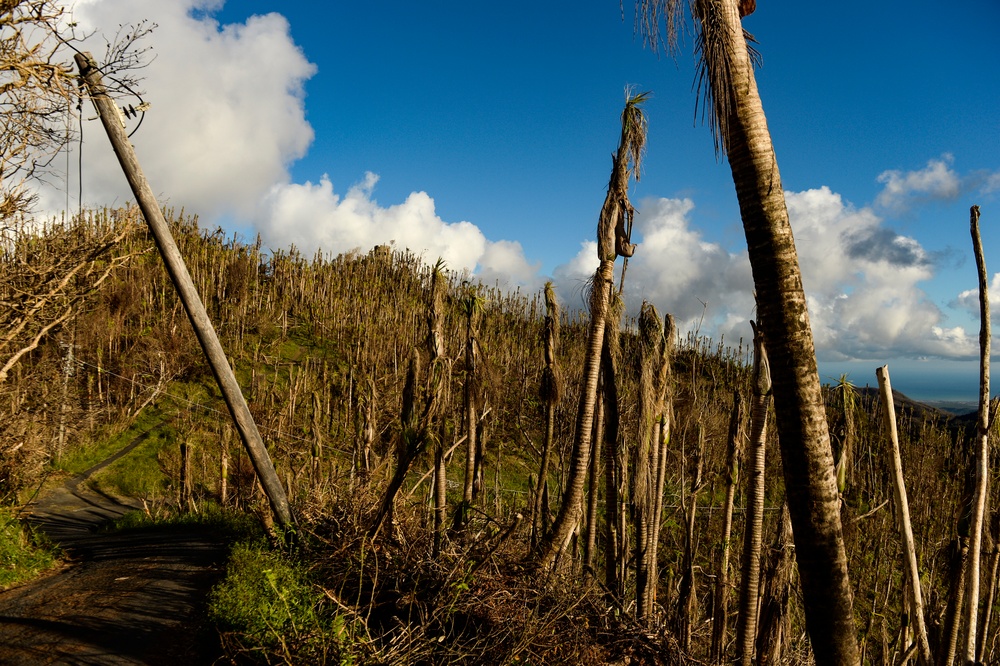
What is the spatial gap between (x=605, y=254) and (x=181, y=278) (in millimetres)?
6260

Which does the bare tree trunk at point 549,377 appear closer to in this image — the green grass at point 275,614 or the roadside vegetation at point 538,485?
the roadside vegetation at point 538,485

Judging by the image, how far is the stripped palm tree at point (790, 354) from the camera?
389 cm

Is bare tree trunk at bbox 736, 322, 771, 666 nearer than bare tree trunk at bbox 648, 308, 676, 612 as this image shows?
Yes

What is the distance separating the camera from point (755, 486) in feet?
27.7

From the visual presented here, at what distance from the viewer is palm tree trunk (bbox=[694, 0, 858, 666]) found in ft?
12.8

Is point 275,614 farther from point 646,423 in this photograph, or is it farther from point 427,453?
point 646,423

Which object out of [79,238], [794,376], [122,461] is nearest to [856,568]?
[794,376]

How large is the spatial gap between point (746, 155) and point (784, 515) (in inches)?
306

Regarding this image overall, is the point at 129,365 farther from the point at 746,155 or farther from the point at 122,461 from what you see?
the point at 746,155

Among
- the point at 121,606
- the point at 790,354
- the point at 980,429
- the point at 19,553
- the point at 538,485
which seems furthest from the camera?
the point at 538,485

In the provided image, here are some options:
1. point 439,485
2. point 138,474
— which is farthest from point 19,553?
point 138,474

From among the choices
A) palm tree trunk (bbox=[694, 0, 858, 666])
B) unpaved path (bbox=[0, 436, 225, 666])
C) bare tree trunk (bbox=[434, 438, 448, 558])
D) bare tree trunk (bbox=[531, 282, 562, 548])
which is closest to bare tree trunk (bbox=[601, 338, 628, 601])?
bare tree trunk (bbox=[531, 282, 562, 548])

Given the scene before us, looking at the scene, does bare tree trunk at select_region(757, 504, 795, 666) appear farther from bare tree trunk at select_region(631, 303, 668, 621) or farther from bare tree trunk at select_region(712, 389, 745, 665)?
bare tree trunk at select_region(631, 303, 668, 621)

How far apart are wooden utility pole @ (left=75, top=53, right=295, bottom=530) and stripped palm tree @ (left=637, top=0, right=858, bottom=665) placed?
752cm
